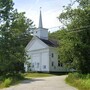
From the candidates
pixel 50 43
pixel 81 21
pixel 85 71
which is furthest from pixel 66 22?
pixel 50 43

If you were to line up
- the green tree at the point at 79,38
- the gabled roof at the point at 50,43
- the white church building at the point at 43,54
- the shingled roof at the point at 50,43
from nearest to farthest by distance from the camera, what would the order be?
the green tree at the point at 79,38 < the white church building at the point at 43,54 < the gabled roof at the point at 50,43 < the shingled roof at the point at 50,43

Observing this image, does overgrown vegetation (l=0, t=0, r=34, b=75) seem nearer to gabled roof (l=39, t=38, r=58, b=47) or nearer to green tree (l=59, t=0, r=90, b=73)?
green tree (l=59, t=0, r=90, b=73)

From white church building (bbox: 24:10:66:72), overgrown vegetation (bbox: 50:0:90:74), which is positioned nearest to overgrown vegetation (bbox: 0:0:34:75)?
overgrown vegetation (bbox: 50:0:90:74)

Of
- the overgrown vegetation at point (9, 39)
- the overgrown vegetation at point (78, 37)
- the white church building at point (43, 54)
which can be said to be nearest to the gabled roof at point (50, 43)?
the white church building at point (43, 54)

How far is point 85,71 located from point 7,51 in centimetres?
1347

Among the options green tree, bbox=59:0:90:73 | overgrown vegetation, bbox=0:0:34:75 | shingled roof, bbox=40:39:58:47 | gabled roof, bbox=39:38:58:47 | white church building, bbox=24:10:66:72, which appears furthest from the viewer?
shingled roof, bbox=40:39:58:47

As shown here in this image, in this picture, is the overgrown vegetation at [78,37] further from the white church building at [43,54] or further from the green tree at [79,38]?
the white church building at [43,54]

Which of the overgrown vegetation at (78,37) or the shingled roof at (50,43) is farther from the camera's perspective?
the shingled roof at (50,43)

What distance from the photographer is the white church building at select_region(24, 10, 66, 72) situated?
6644 cm

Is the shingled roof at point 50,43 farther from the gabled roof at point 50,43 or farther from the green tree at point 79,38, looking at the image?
the green tree at point 79,38

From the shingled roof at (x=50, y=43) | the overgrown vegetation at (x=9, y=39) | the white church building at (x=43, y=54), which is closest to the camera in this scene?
the overgrown vegetation at (x=9, y=39)

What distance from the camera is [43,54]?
67.8m

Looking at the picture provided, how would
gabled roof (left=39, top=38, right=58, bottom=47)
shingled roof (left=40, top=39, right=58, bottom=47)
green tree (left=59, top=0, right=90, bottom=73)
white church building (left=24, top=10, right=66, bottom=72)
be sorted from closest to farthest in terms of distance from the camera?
green tree (left=59, top=0, right=90, bottom=73), white church building (left=24, top=10, right=66, bottom=72), gabled roof (left=39, top=38, right=58, bottom=47), shingled roof (left=40, top=39, right=58, bottom=47)

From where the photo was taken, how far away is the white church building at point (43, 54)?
66.4 metres
